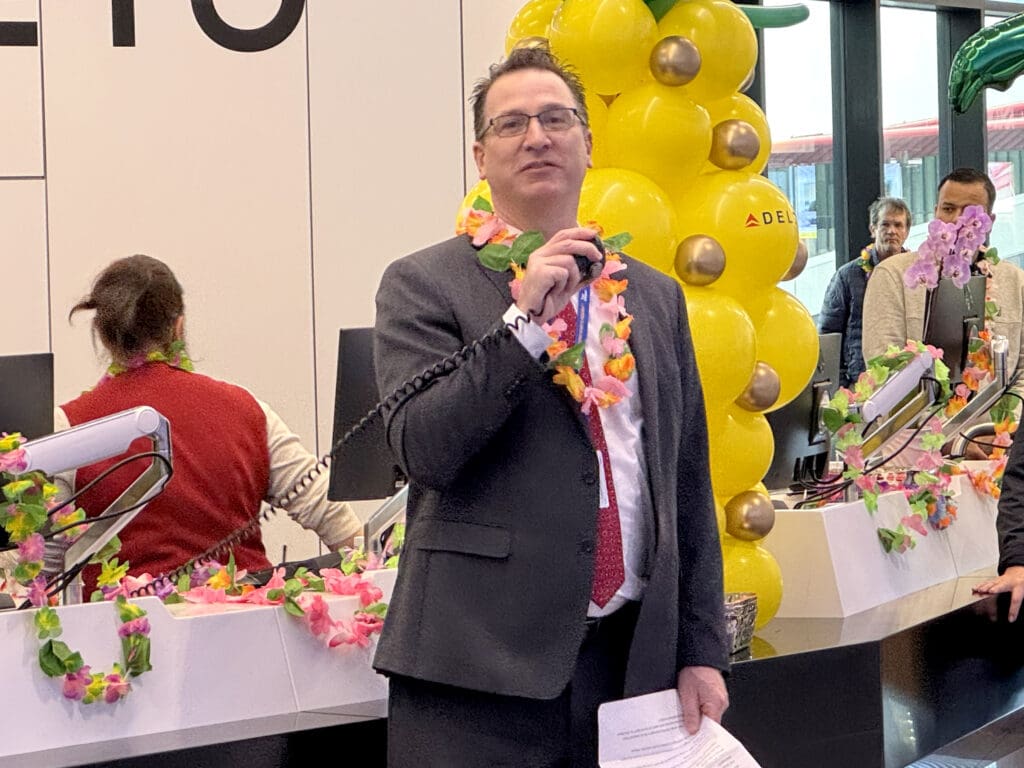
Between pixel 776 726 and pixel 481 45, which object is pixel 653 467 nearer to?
pixel 776 726

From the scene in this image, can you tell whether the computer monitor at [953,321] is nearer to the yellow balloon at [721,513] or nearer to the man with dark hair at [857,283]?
the yellow balloon at [721,513]

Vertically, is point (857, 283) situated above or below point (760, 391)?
above

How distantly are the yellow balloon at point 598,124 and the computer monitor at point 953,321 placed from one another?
4.69 feet

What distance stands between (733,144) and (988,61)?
1.18 meters

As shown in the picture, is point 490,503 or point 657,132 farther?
point 657,132

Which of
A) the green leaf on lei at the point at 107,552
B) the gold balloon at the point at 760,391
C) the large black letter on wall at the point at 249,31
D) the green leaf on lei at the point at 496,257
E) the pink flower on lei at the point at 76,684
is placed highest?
the large black letter on wall at the point at 249,31

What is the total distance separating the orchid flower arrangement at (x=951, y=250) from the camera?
155 inches

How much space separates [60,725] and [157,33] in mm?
3372

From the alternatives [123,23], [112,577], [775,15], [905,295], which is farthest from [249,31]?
[112,577]

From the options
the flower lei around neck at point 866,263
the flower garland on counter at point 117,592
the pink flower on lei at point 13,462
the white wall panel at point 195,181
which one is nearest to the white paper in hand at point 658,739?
the flower garland on counter at point 117,592

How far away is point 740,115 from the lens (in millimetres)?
3029

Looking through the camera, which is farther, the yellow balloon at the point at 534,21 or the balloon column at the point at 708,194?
the yellow balloon at the point at 534,21

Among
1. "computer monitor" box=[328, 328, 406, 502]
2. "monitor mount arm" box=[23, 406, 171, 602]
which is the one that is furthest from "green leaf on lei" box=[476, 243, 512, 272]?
"computer monitor" box=[328, 328, 406, 502]

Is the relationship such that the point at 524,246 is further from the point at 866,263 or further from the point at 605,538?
the point at 866,263
